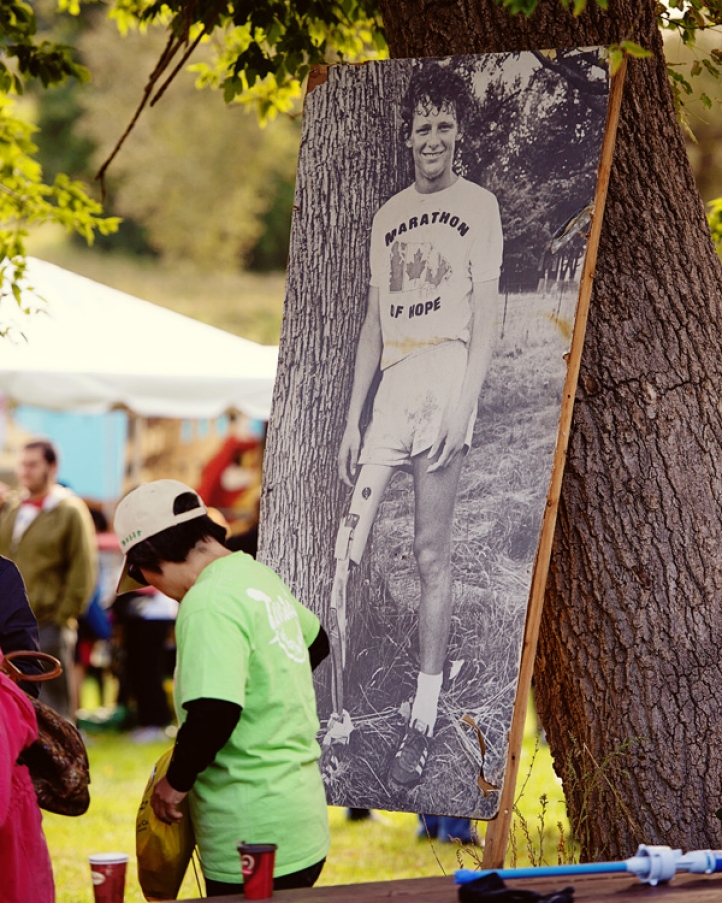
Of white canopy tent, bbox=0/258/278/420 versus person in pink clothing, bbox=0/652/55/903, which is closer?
person in pink clothing, bbox=0/652/55/903

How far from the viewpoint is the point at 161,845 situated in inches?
112

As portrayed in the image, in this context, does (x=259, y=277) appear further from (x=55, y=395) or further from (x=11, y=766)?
(x=11, y=766)

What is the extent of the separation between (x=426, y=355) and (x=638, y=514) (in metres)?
0.79

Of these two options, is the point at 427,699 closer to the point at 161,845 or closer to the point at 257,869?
the point at 161,845

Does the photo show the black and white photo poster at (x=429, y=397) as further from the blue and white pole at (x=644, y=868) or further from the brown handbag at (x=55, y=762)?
the brown handbag at (x=55, y=762)

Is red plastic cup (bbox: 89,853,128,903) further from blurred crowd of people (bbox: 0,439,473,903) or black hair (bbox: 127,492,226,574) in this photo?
black hair (bbox: 127,492,226,574)

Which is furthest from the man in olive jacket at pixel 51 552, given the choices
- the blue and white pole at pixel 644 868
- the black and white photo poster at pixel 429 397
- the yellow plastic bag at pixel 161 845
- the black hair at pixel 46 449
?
the blue and white pole at pixel 644 868

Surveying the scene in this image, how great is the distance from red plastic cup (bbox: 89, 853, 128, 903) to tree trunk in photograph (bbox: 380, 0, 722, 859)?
1.65 metres

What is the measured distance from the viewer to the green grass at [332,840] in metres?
5.77

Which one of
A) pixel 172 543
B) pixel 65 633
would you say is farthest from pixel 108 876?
pixel 65 633

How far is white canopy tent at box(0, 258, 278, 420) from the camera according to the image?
7.55 m

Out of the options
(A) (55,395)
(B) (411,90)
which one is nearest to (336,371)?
(B) (411,90)

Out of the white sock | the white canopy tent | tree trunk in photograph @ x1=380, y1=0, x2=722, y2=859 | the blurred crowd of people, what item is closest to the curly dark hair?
tree trunk in photograph @ x1=380, y1=0, x2=722, y2=859

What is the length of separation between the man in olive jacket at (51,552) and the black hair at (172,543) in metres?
4.99
